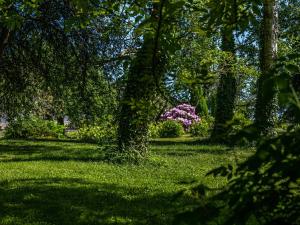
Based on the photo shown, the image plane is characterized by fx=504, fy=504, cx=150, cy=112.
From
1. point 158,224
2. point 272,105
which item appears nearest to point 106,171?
point 158,224

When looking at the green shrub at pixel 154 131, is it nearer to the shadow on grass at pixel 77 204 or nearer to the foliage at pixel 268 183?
the shadow on grass at pixel 77 204

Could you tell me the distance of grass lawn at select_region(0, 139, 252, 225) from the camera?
26.0 ft

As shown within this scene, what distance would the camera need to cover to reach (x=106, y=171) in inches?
519

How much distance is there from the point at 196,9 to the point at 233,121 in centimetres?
180

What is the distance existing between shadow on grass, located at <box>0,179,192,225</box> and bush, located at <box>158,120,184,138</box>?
21719 millimetres

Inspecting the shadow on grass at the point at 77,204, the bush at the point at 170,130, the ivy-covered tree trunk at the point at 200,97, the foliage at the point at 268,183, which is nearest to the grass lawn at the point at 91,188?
the shadow on grass at the point at 77,204

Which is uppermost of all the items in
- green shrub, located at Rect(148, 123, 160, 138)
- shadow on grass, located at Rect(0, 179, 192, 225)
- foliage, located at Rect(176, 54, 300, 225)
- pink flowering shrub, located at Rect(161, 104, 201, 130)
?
pink flowering shrub, located at Rect(161, 104, 201, 130)

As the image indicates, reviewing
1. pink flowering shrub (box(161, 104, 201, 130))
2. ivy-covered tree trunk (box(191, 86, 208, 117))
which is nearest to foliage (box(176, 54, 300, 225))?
ivy-covered tree trunk (box(191, 86, 208, 117))

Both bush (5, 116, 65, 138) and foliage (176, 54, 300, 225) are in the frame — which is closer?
foliage (176, 54, 300, 225)

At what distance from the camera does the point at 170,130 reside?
33219mm

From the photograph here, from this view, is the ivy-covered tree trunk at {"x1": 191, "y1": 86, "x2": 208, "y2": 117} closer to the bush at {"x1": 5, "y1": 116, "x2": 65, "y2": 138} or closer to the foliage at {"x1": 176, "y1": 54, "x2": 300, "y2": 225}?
the foliage at {"x1": 176, "y1": 54, "x2": 300, "y2": 225}

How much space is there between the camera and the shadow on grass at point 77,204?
7.75 metres

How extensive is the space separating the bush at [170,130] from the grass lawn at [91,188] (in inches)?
622

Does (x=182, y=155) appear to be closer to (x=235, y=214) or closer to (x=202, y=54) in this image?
(x=202, y=54)
